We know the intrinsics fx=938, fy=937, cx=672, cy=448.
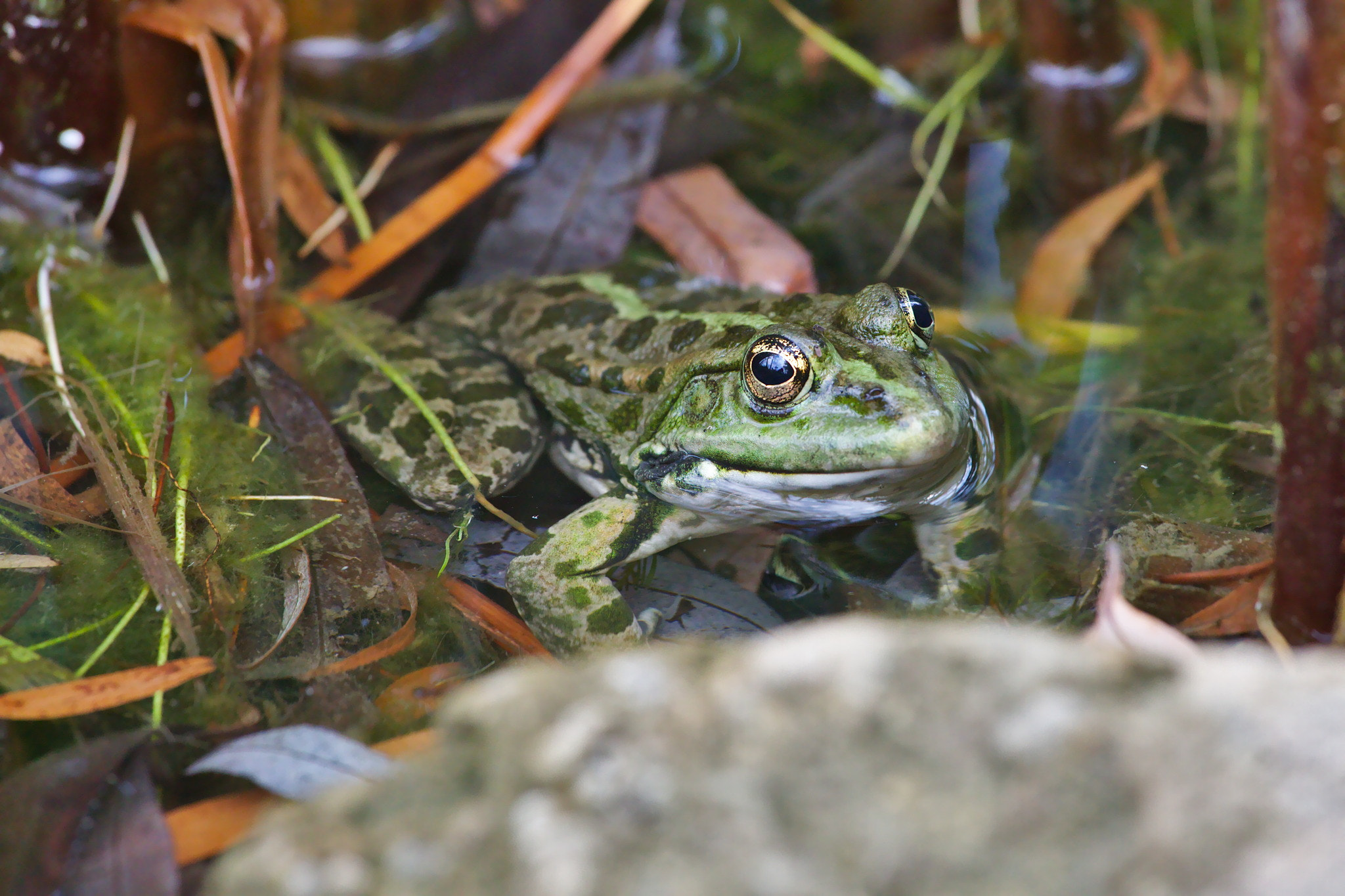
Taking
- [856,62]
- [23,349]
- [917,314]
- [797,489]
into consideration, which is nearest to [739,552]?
[797,489]

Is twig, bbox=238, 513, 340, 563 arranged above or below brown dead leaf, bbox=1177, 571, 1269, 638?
below

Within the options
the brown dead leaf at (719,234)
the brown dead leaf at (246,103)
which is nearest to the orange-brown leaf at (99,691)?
the brown dead leaf at (246,103)

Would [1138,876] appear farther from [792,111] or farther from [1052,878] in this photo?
[792,111]

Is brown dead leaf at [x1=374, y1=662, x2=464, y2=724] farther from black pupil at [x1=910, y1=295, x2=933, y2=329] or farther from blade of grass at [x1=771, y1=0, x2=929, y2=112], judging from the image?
blade of grass at [x1=771, y1=0, x2=929, y2=112]

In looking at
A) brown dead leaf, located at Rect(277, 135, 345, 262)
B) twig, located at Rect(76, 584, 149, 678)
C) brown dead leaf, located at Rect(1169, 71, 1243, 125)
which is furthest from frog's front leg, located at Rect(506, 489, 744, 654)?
brown dead leaf, located at Rect(1169, 71, 1243, 125)

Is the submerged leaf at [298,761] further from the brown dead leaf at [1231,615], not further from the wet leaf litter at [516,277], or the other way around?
A: the brown dead leaf at [1231,615]

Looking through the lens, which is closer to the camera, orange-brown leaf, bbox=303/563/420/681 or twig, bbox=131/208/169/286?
orange-brown leaf, bbox=303/563/420/681

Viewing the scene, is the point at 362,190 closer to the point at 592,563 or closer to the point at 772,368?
the point at 592,563
